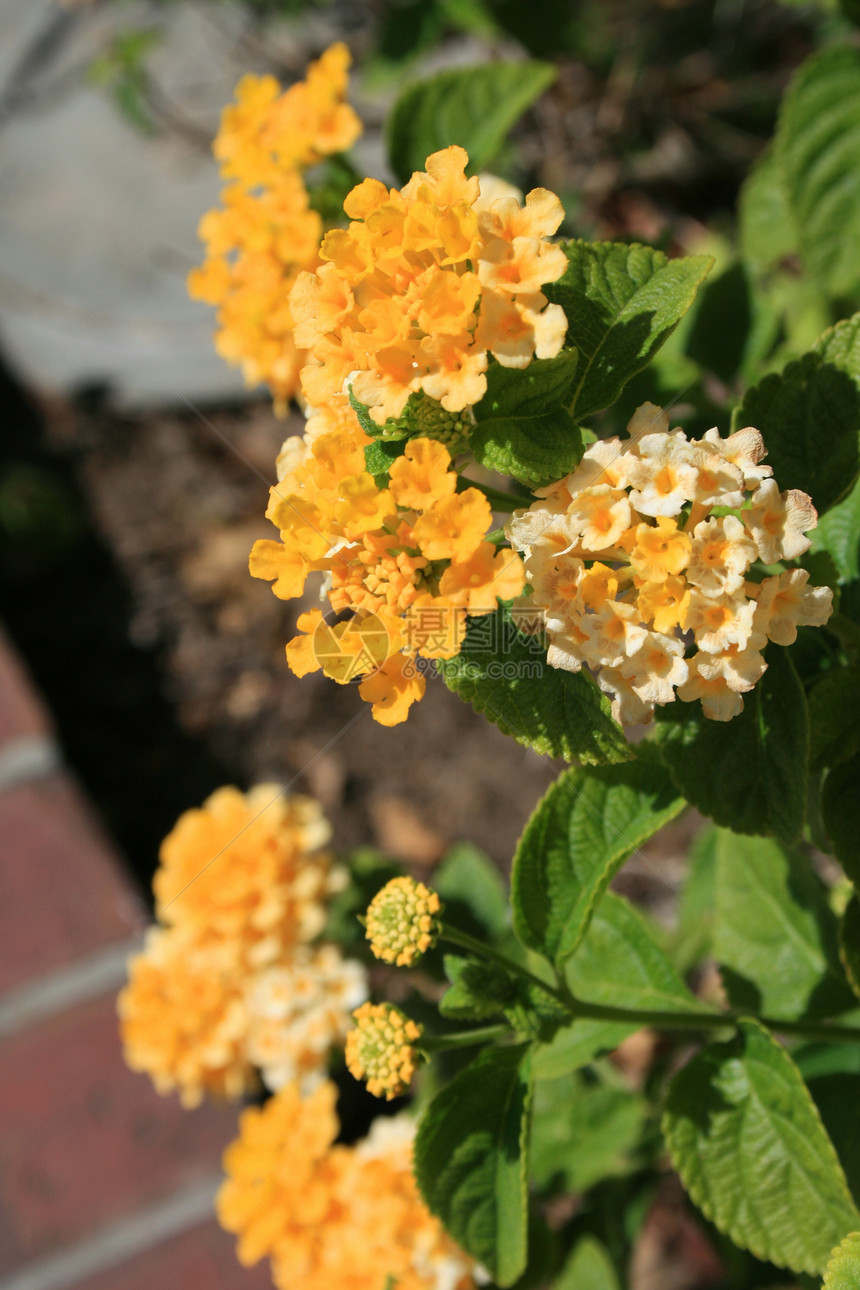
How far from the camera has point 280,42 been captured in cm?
270

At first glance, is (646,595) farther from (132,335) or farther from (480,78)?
(132,335)

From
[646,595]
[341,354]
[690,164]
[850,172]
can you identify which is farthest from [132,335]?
[646,595]

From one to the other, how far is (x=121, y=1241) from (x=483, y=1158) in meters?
0.97

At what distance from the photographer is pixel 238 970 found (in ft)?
4.35

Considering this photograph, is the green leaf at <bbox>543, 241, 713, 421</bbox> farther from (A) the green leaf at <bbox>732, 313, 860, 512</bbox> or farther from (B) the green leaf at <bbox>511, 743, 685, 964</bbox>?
(B) the green leaf at <bbox>511, 743, 685, 964</bbox>

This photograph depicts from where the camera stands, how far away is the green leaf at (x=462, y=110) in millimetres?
1285

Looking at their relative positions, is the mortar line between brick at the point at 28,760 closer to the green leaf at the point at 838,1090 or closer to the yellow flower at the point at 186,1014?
the yellow flower at the point at 186,1014

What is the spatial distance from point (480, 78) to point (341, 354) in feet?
2.56

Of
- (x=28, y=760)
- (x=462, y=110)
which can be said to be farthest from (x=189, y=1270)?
(x=462, y=110)

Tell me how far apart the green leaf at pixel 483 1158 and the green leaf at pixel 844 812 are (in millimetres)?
314

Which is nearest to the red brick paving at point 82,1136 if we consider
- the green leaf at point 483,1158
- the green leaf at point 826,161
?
the green leaf at point 483,1158

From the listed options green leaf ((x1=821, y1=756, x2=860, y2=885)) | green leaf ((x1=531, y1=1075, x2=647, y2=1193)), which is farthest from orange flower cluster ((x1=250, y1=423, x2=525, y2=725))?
green leaf ((x1=531, y1=1075, x2=647, y2=1193))

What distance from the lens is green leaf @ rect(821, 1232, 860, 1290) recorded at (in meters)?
0.71

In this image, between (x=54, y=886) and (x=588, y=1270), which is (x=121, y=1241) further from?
(x=588, y=1270)
